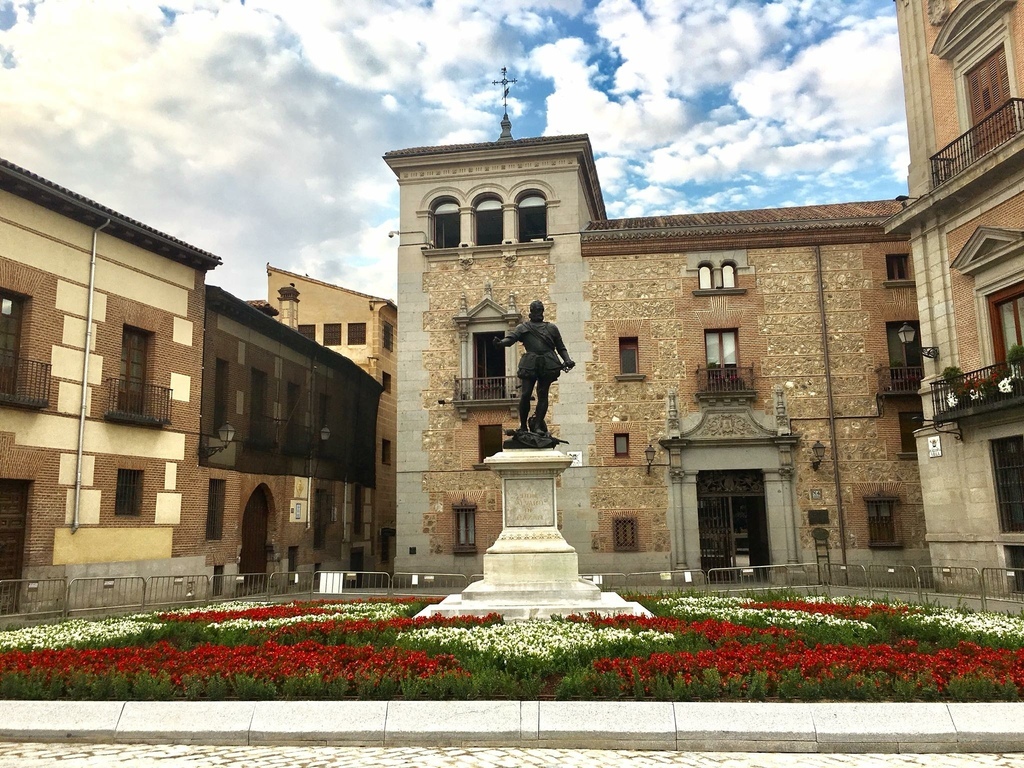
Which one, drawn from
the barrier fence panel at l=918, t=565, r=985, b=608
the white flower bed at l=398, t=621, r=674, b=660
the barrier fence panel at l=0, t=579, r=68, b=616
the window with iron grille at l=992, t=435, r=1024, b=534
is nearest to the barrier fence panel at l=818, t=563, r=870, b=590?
the barrier fence panel at l=918, t=565, r=985, b=608

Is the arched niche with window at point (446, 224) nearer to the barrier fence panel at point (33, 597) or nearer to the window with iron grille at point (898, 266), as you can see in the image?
the window with iron grille at point (898, 266)

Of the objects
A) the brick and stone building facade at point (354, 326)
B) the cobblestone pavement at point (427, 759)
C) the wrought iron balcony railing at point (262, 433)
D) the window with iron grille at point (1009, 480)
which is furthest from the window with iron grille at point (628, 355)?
the cobblestone pavement at point (427, 759)

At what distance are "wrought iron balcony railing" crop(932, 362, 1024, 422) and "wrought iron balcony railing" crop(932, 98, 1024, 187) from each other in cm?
494

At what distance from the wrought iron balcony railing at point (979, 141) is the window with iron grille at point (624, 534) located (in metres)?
13.4

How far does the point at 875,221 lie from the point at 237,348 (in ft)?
70.8

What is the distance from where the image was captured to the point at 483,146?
28828 mm

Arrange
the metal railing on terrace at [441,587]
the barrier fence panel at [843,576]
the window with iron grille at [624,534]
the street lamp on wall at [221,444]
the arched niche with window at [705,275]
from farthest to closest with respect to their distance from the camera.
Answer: the arched niche with window at [705,275]
the window with iron grille at [624,534]
the barrier fence panel at [843,576]
the street lamp on wall at [221,444]
the metal railing on terrace at [441,587]

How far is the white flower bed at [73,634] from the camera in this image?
10.4 metres

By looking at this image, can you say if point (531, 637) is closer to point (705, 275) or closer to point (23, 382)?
point (23, 382)

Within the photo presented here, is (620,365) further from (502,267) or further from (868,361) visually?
(868,361)

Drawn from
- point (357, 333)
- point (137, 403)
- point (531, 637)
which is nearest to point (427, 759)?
point (531, 637)

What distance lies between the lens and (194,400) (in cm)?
2339

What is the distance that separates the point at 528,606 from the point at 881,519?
18.1 m

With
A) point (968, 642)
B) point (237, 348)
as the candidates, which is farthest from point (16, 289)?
point (968, 642)
